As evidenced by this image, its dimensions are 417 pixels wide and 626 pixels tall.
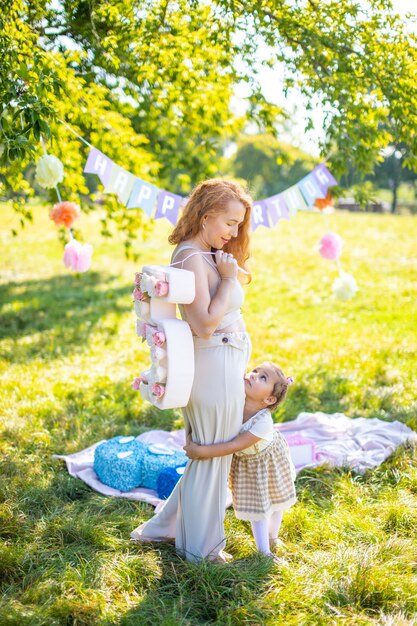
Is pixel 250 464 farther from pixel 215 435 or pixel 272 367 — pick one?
pixel 272 367

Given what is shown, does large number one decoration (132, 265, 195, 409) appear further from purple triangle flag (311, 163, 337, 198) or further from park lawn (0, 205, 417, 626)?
purple triangle flag (311, 163, 337, 198)

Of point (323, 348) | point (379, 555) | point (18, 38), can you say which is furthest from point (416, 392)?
point (18, 38)

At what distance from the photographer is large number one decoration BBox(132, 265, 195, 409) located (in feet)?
9.35

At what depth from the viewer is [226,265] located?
297cm

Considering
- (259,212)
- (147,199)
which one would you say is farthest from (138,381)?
(259,212)

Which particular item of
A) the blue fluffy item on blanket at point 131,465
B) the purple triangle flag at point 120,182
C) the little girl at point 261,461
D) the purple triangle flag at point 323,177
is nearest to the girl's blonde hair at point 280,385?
the little girl at point 261,461

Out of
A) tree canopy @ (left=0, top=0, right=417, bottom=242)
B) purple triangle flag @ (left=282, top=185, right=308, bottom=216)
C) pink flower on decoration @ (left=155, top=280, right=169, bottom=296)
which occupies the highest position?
tree canopy @ (left=0, top=0, right=417, bottom=242)

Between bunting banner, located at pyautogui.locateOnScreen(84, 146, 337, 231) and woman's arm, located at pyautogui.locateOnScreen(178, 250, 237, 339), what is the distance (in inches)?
57.3

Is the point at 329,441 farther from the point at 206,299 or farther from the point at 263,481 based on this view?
the point at 206,299

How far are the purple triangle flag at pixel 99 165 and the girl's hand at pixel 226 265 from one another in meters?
1.65

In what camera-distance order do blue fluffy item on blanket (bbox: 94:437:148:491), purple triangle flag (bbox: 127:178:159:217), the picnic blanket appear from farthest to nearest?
purple triangle flag (bbox: 127:178:159:217) < the picnic blanket < blue fluffy item on blanket (bbox: 94:437:148:491)

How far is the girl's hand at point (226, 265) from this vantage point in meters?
2.96

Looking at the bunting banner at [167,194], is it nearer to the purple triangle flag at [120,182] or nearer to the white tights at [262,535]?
the purple triangle flag at [120,182]

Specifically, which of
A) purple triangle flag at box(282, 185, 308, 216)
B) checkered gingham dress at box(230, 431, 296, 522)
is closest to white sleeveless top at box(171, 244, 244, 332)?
checkered gingham dress at box(230, 431, 296, 522)
